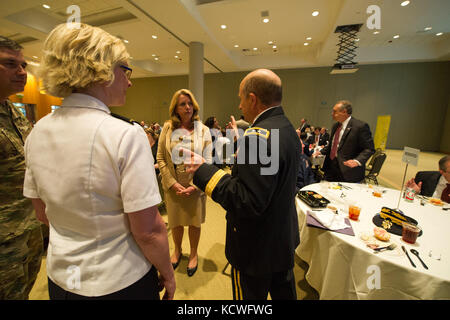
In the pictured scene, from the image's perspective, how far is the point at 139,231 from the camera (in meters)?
0.69

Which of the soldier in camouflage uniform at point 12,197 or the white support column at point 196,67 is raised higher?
the white support column at point 196,67

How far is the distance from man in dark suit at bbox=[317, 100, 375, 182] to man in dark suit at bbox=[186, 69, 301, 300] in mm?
2192

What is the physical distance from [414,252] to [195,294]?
1.82m

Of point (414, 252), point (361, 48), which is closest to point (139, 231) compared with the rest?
point (414, 252)

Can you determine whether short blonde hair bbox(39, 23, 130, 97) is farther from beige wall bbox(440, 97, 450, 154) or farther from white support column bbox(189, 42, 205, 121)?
beige wall bbox(440, 97, 450, 154)

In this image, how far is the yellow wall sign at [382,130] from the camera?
8773 mm

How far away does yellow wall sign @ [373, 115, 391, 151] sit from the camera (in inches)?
345

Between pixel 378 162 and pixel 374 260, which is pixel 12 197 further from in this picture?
pixel 378 162

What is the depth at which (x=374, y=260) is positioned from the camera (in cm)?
122

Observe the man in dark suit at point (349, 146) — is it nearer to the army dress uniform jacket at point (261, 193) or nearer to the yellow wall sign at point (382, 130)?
the army dress uniform jacket at point (261, 193)

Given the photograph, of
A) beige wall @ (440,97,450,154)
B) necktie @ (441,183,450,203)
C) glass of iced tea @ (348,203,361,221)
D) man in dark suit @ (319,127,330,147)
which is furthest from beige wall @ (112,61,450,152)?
glass of iced tea @ (348,203,361,221)

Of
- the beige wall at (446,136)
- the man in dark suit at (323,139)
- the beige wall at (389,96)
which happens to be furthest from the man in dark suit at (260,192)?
the beige wall at (446,136)
